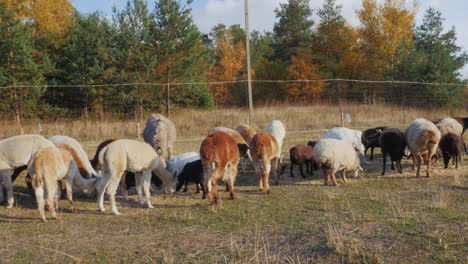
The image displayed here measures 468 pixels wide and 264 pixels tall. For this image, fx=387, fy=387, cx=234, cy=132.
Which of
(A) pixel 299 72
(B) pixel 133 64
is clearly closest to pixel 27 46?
(B) pixel 133 64

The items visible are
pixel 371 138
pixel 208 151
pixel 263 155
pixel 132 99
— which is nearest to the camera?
pixel 208 151

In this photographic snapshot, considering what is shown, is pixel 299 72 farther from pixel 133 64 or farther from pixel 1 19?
pixel 1 19

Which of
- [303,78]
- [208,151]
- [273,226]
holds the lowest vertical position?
[273,226]

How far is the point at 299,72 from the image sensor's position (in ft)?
118

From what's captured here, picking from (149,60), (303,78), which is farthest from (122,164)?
(303,78)

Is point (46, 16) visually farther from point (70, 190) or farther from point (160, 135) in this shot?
point (70, 190)

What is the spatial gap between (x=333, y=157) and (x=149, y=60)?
16.3 meters

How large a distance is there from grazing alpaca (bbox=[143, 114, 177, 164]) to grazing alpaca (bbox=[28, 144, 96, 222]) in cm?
221

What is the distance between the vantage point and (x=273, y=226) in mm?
5508

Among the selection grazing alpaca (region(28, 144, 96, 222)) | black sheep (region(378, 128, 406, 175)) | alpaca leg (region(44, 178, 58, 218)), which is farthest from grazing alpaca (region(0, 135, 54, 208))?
black sheep (region(378, 128, 406, 175))

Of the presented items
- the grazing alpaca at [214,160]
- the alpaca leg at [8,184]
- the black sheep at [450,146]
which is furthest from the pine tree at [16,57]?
the black sheep at [450,146]

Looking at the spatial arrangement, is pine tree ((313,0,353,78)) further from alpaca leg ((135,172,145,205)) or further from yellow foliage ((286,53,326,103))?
alpaca leg ((135,172,145,205))

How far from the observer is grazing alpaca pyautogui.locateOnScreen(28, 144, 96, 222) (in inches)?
239

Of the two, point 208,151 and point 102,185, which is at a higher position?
point 208,151
